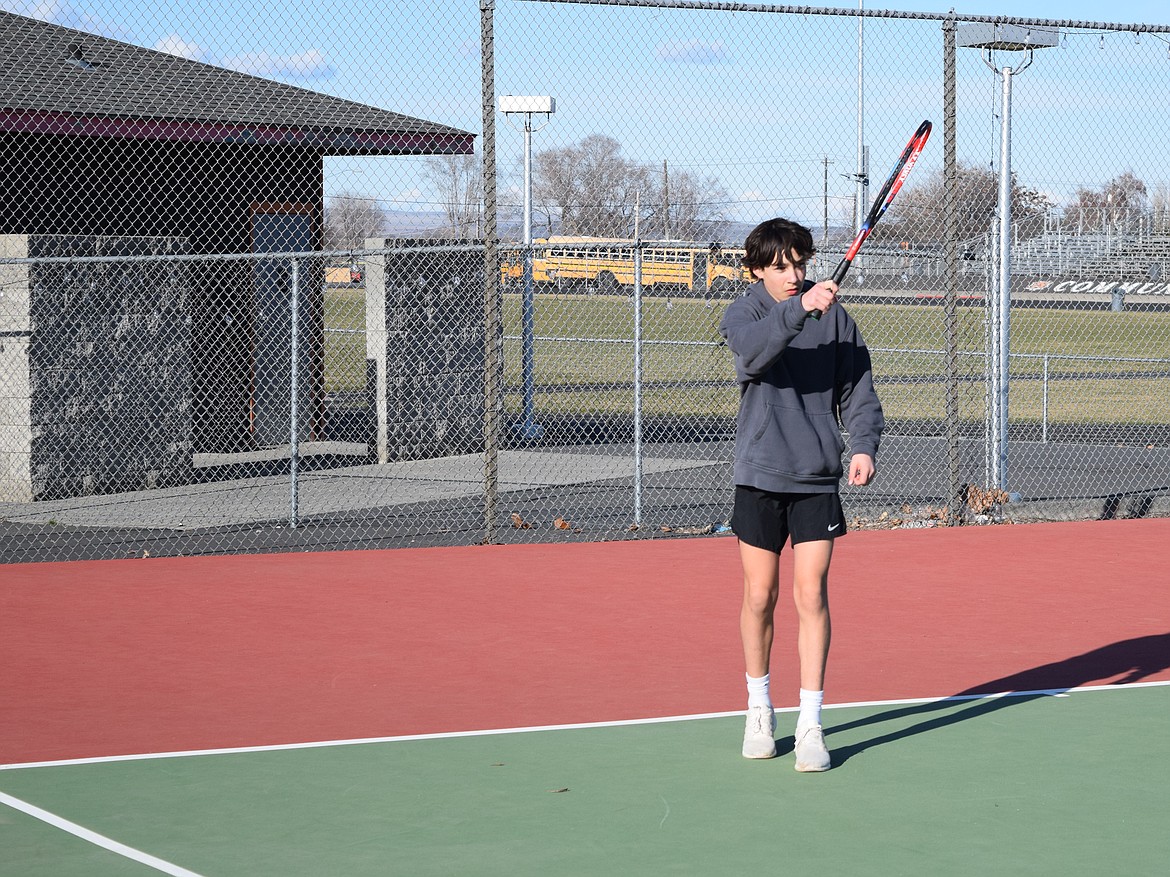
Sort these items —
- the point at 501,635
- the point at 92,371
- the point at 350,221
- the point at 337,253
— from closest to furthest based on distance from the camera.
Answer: the point at 501,635, the point at 337,253, the point at 92,371, the point at 350,221

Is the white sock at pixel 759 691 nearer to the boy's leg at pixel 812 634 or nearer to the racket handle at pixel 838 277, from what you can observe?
the boy's leg at pixel 812 634

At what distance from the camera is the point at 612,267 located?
32.1m

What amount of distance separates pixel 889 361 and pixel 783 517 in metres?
26.6

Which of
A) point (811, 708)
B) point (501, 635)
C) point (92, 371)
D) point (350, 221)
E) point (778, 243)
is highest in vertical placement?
point (350, 221)

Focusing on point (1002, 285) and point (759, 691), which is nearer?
point (759, 691)

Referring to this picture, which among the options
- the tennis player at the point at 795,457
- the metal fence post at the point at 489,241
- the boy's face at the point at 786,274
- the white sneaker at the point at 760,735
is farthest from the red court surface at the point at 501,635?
the boy's face at the point at 786,274

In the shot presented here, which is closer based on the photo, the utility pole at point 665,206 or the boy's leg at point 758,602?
the boy's leg at point 758,602

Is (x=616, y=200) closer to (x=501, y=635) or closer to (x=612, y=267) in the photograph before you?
(x=501, y=635)

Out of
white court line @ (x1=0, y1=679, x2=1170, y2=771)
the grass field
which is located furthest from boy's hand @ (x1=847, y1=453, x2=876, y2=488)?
the grass field

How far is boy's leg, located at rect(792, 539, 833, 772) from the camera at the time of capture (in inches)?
223

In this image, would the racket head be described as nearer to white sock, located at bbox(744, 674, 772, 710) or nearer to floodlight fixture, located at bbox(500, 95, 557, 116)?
white sock, located at bbox(744, 674, 772, 710)

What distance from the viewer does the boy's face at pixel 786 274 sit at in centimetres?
568

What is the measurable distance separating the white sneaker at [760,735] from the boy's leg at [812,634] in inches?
5.2

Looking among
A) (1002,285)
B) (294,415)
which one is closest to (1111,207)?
(1002,285)
